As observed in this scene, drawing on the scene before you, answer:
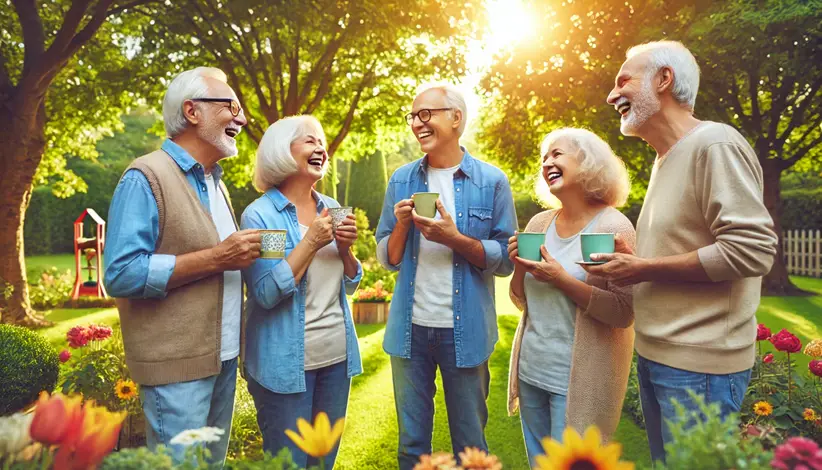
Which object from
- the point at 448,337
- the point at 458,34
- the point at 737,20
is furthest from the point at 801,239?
the point at 448,337

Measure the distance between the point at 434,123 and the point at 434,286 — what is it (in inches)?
32.8

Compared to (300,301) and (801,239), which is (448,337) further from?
(801,239)

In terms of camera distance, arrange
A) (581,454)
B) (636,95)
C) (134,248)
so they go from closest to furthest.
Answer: (581,454)
(134,248)
(636,95)

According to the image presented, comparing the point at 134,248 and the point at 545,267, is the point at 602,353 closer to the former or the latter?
the point at 545,267

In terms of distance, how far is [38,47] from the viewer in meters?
7.76

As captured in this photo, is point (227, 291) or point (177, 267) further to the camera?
point (227, 291)

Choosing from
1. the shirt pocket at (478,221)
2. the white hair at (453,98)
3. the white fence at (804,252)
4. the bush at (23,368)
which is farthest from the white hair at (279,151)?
the white fence at (804,252)

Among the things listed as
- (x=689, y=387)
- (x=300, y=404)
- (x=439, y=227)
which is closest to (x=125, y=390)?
(x=300, y=404)

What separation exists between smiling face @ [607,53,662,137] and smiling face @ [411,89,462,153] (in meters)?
0.85

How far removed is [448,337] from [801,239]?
1713 cm

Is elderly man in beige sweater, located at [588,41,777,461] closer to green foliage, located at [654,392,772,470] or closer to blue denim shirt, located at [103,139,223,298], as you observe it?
green foliage, located at [654,392,772,470]

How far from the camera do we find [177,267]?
2137 millimetres

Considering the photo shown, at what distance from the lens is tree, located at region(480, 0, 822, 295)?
351 inches

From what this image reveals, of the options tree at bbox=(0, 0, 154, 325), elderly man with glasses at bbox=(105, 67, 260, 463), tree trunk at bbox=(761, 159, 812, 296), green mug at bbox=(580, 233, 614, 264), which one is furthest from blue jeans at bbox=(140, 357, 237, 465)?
tree trunk at bbox=(761, 159, 812, 296)
